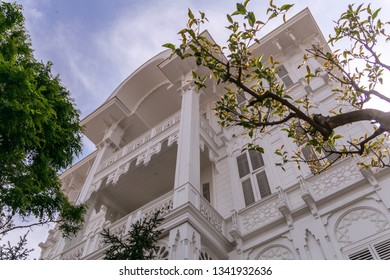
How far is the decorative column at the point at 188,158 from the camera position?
8.49 m

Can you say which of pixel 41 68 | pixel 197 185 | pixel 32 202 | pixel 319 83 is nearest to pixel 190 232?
pixel 197 185

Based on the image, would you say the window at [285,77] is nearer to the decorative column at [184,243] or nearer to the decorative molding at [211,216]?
the decorative molding at [211,216]

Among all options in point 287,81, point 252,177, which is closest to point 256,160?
point 252,177

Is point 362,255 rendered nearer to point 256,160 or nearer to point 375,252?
point 375,252

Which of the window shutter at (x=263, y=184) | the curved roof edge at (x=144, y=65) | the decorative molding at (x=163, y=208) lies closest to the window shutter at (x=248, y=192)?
the window shutter at (x=263, y=184)

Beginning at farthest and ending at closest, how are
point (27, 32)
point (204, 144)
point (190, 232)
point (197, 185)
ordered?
point (204, 144)
point (197, 185)
point (190, 232)
point (27, 32)

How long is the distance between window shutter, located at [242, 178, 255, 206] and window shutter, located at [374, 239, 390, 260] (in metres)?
3.87

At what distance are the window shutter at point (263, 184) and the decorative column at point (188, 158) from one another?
7.12ft

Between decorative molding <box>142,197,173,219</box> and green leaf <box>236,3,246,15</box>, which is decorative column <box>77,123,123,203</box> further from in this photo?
green leaf <box>236,3,246,15</box>

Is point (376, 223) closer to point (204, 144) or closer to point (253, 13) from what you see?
point (253, 13)

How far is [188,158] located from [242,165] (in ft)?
9.45

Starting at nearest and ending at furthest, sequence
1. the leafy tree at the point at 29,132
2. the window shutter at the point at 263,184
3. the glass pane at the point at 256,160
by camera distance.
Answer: the leafy tree at the point at 29,132 < the window shutter at the point at 263,184 < the glass pane at the point at 256,160

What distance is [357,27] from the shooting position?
17.1ft
